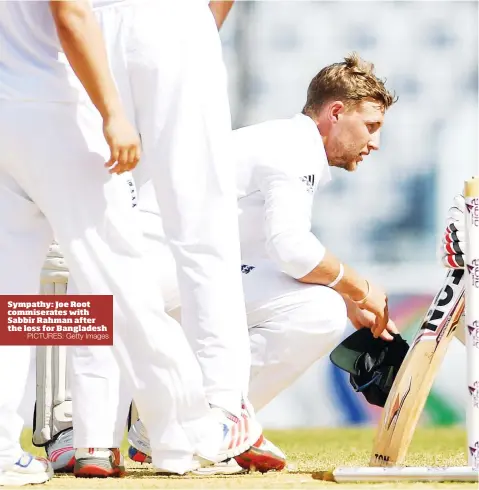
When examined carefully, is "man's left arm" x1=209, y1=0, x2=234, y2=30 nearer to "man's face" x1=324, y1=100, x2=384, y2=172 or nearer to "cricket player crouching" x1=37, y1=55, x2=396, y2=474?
"cricket player crouching" x1=37, y1=55, x2=396, y2=474

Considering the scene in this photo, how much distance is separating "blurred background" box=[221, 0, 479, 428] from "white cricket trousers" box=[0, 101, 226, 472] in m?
2.37

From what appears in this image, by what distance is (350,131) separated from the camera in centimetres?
310

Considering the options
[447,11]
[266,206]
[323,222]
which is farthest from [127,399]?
[447,11]

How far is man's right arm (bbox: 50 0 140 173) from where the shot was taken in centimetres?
210

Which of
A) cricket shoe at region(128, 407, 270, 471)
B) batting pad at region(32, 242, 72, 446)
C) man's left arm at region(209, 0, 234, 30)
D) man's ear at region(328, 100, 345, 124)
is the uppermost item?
man's left arm at region(209, 0, 234, 30)

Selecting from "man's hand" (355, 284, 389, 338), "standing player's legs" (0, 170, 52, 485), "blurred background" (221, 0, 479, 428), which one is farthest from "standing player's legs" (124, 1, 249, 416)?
"blurred background" (221, 0, 479, 428)

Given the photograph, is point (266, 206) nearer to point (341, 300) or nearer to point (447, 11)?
point (341, 300)

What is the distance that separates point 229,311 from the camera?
250 centimetres

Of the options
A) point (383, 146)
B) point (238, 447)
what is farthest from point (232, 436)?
point (383, 146)

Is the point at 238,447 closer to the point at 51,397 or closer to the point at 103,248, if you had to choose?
the point at 103,248

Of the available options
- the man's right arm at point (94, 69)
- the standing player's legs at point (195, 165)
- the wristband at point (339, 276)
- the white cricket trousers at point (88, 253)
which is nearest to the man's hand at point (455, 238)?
the wristband at point (339, 276)

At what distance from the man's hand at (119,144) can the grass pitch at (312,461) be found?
0.60 metres

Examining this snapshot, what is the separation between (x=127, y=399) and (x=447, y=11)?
2689 millimetres
